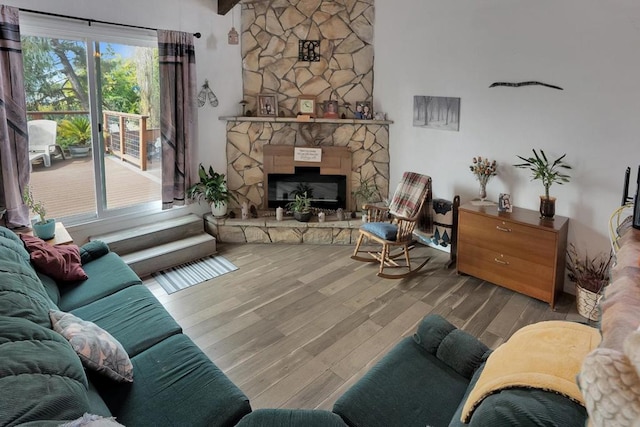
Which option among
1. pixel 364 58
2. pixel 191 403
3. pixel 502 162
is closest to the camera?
pixel 191 403

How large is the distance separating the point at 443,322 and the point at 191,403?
1.24 m

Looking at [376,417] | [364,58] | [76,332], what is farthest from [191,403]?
[364,58]

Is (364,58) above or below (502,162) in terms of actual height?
above

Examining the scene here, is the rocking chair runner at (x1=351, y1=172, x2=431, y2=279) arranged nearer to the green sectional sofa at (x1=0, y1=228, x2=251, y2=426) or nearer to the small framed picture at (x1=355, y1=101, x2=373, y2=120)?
the small framed picture at (x1=355, y1=101, x2=373, y2=120)

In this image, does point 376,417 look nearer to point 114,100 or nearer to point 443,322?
point 443,322

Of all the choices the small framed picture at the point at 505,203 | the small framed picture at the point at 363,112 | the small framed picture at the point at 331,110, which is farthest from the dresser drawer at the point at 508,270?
the small framed picture at the point at 331,110

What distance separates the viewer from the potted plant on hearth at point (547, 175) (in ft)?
11.8

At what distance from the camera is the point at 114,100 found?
418cm

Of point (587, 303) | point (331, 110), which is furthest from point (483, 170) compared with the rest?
point (331, 110)

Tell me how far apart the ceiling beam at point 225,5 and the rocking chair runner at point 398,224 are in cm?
257

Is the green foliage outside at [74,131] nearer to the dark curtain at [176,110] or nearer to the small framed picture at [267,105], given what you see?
the dark curtain at [176,110]

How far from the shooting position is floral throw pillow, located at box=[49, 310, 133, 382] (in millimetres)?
1798

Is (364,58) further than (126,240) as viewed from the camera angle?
Yes

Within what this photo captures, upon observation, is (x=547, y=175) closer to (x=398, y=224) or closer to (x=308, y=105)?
(x=398, y=224)
